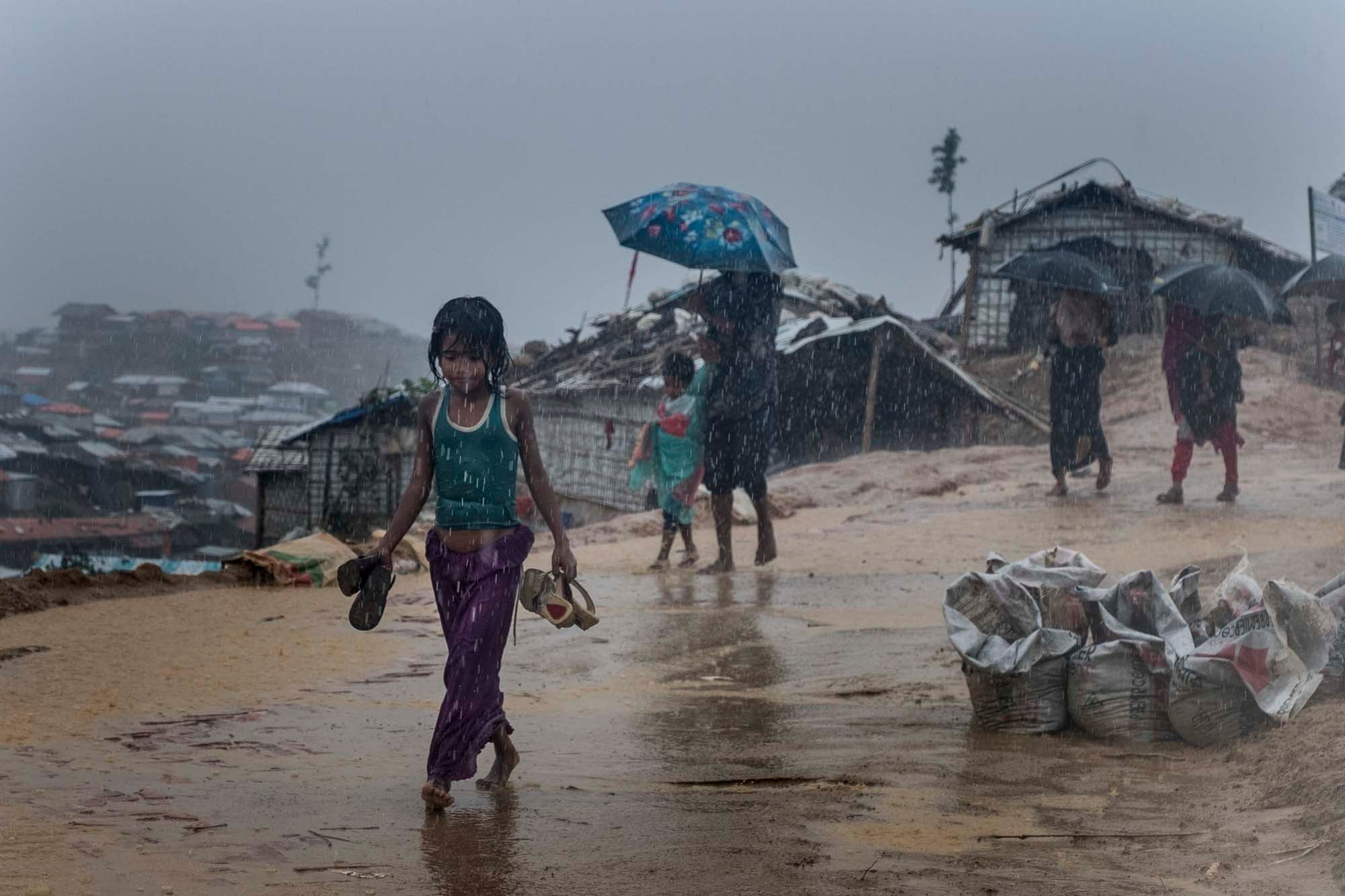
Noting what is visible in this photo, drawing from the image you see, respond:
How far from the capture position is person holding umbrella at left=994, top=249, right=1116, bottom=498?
1184 cm

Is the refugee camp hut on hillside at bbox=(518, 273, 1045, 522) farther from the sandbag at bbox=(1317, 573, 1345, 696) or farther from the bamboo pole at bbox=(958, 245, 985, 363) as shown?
the sandbag at bbox=(1317, 573, 1345, 696)

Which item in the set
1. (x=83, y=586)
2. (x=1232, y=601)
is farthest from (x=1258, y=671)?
(x=83, y=586)

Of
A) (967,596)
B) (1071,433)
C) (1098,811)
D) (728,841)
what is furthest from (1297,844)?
(1071,433)

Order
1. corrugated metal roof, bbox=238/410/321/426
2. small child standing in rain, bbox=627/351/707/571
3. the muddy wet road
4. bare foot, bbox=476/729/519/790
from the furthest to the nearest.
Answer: corrugated metal roof, bbox=238/410/321/426
small child standing in rain, bbox=627/351/707/571
bare foot, bbox=476/729/519/790
the muddy wet road

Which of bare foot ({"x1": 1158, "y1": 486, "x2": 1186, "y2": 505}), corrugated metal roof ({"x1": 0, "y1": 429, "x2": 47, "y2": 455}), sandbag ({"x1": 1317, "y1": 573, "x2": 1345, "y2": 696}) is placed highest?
corrugated metal roof ({"x1": 0, "y1": 429, "x2": 47, "y2": 455})

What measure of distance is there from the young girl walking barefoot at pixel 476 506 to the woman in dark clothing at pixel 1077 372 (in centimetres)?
866

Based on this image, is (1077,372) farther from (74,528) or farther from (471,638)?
(74,528)

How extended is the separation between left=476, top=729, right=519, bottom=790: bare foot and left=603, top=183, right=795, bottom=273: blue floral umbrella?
499 centimetres

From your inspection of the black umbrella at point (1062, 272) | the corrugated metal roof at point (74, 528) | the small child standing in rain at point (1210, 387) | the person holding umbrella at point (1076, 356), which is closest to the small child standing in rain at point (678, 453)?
the person holding umbrella at point (1076, 356)

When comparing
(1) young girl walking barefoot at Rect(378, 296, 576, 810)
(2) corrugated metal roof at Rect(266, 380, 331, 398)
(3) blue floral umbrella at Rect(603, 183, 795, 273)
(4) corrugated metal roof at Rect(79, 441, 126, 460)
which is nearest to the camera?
(1) young girl walking barefoot at Rect(378, 296, 576, 810)

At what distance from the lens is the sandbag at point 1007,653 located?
4527mm

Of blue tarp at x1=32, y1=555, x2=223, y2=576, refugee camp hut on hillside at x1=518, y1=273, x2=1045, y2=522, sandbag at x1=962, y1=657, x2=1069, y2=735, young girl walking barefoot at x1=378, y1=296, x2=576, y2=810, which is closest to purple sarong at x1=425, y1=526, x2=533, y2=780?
young girl walking barefoot at x1=378, y1=296, x2=576, y2=810

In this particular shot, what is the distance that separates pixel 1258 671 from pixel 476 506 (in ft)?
8.11

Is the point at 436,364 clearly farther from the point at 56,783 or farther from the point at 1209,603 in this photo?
the point at 1209,603
